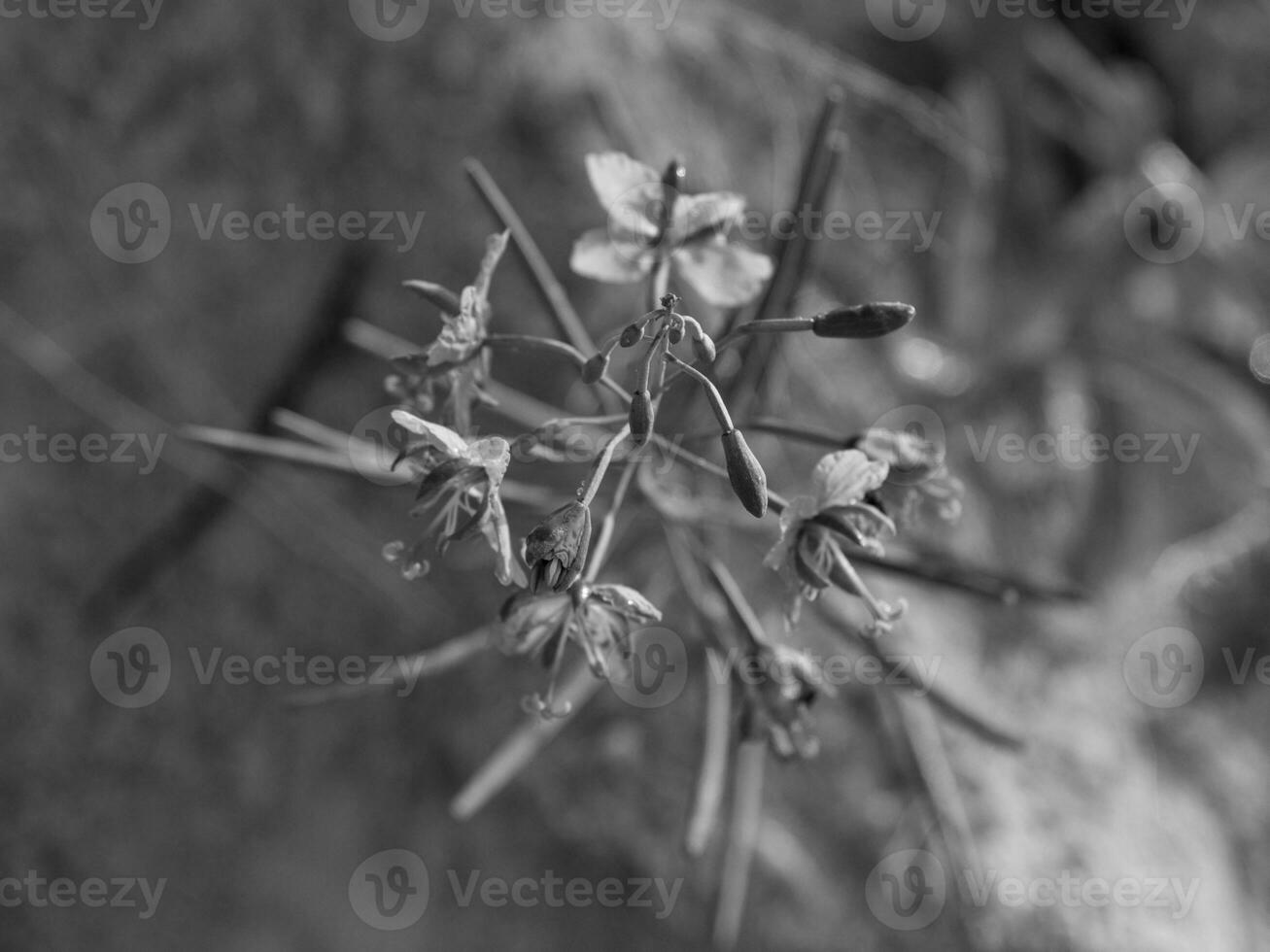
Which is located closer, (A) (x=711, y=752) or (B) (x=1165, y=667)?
(A) (x=711, y=752)

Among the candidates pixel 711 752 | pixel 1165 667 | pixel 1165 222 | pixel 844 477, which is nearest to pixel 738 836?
pixel 711 752

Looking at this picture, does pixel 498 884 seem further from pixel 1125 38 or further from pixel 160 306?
pixel 1125 38

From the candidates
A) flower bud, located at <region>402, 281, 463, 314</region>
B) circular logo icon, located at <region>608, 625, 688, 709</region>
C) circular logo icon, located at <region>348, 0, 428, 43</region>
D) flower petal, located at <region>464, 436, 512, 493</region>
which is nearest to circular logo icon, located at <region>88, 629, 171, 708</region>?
circular logo icon, located at <region>608, 625, 688, 709</region>

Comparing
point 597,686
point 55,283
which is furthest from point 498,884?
point 55,283

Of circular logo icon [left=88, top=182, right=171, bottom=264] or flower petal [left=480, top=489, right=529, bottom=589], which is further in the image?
circular logo icon [left=88, top=182, right=171, bottom=264]

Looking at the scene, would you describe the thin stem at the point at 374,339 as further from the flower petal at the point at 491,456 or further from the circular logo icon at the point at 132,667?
the circular logo icon at the point at 132,667

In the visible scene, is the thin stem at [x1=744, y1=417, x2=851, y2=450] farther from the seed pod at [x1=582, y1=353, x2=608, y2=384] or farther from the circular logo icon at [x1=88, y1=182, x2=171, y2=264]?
the circular logo icon at [x1=88, y1=182, x2=171, y2=264]

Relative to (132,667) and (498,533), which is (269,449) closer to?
(498,533)
